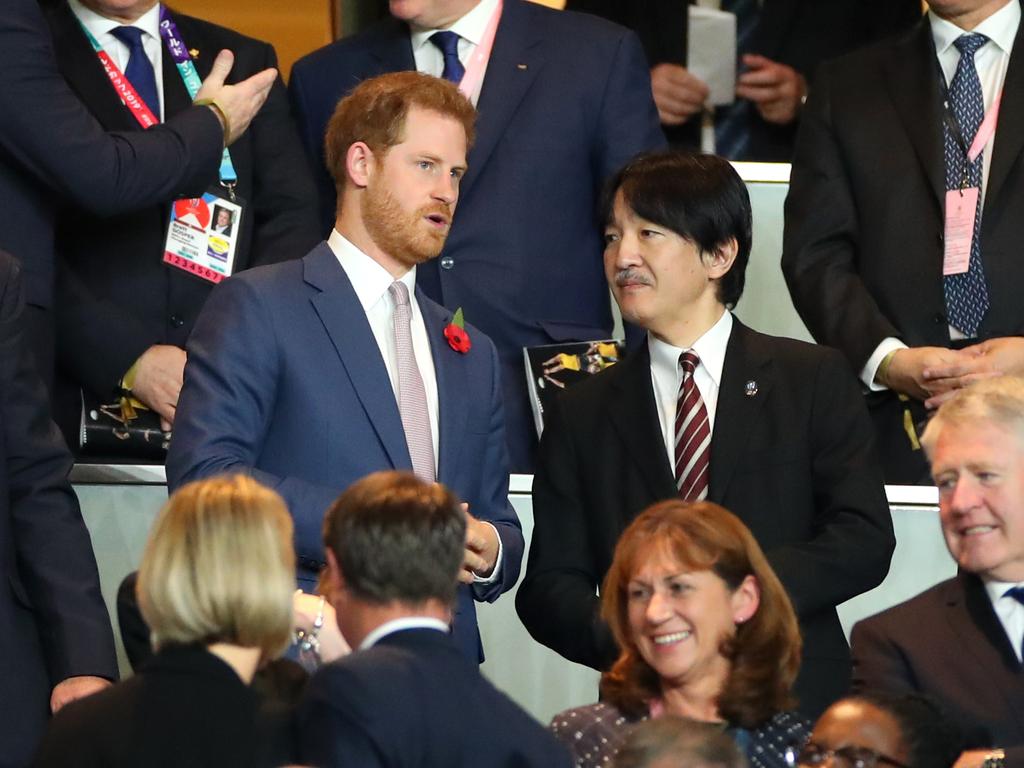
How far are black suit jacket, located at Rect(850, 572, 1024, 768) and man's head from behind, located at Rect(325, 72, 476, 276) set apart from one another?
43.8 inches

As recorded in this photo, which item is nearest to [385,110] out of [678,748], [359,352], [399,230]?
Answer: [399,230]

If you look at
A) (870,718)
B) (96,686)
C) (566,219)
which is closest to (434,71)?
(566,219)

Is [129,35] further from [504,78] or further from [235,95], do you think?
[504,78]

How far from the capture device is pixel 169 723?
2898 millimetres

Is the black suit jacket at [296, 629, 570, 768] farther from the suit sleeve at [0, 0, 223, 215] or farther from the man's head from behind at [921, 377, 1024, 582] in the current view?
the suit sleeve at [0, 0, 223, 215]

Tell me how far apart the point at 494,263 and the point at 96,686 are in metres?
1.62

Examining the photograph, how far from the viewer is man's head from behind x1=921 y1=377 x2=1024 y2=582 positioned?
3.96 metres

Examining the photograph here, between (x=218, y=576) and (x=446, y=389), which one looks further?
(x=446, y=389)

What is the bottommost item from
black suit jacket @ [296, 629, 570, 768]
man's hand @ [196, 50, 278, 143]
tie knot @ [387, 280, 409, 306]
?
black suit jacket @ [296, 629, 570, 768]

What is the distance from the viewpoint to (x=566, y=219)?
5188 mm

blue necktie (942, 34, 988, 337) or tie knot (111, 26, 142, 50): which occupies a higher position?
tie knot (111, 26, 142, 50)

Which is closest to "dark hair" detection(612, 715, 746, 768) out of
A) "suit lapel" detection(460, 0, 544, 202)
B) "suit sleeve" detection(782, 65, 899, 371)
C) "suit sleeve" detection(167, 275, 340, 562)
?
"suit sleeve" detection(167, 275, 340, 562)

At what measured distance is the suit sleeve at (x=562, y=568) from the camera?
4.07 meters

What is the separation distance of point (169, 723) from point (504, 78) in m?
2.61
